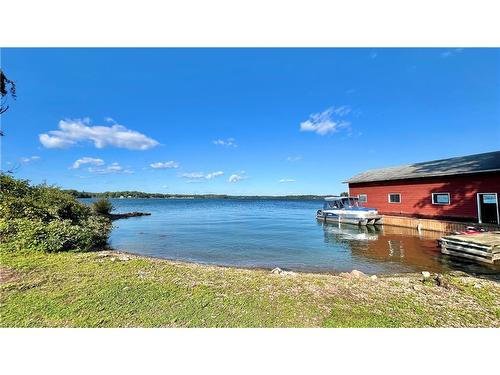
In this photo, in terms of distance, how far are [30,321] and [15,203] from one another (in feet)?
27.1

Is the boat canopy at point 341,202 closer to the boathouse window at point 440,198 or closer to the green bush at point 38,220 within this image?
the boathouse window at point 440,198

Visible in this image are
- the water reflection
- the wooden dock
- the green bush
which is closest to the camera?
the green bush

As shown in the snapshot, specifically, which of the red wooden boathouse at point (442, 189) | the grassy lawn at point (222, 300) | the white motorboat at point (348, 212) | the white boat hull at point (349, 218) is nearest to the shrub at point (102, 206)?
the grassy lawn at point (222, 300)

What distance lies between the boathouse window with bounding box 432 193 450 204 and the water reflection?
8.70 ft

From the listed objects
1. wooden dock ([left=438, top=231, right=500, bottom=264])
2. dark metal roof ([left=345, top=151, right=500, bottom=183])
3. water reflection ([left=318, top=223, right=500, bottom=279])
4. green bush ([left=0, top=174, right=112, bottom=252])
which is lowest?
water reflection ([left=318, top=223, right=500, bottom=279])

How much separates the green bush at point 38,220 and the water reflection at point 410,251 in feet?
38.3

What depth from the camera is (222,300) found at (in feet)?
14.2

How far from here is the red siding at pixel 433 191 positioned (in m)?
14.9

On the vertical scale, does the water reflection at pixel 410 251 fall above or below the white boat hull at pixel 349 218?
below

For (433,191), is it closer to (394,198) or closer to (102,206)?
(394,198)

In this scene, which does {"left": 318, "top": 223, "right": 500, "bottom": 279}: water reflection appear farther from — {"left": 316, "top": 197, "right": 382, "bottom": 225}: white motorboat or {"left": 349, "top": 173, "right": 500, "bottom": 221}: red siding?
{"left": 316, "top": 197, "right": 382, "bottom": 225}: white motorboat

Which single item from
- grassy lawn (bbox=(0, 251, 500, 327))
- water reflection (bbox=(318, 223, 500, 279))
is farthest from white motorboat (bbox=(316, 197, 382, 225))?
grassy lawn (bbox=(0, 251, 500, 327))

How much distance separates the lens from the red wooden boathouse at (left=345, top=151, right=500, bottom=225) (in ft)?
48.1

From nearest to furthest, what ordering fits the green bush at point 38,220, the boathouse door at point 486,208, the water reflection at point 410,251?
the green bush at point 38,220 → the water reflection at point 410,251 → the boathouse door at point 486,208
